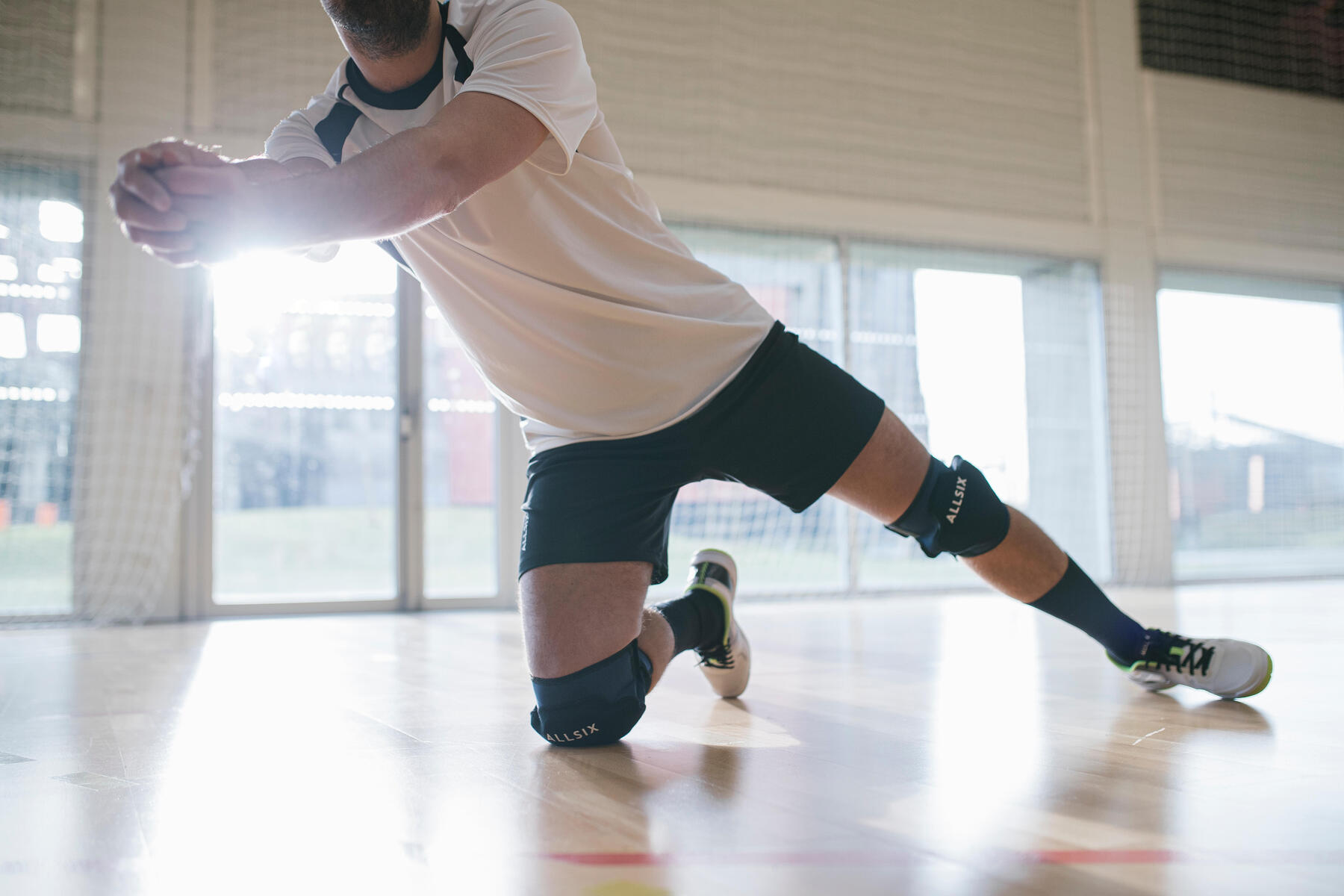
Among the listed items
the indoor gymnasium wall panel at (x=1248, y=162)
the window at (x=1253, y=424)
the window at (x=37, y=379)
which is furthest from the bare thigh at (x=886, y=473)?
the indoor gymnasium wall panel at (x=1248, y=162)

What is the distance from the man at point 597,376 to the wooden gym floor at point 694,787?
0.18m

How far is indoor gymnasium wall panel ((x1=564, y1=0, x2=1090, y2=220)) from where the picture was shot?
5188 millimetres

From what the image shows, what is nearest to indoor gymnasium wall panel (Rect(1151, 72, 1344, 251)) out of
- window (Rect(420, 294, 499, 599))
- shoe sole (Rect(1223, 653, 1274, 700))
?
window (Rect(420, 294, 499, 599))

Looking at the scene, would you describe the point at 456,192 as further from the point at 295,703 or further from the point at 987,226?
the point at 987,226

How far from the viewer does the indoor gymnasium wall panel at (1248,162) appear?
6.36 metres

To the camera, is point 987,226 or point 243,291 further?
point 987,226

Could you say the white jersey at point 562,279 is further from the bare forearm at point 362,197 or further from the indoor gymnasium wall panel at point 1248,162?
the indoor gymnasium wall panel at point 1248,162

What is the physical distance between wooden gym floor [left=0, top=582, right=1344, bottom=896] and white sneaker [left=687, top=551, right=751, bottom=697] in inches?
2.5

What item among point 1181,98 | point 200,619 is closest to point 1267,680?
point 200,619

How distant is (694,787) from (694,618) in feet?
1.79

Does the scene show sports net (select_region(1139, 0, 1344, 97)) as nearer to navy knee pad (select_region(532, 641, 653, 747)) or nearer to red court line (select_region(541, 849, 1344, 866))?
navy knee pad (select_region(532, 641, 653, 747))

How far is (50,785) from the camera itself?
1209 millimetres

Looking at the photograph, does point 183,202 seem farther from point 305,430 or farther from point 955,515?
Answer: point 305,430

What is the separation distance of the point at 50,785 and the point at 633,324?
2.97 feet
